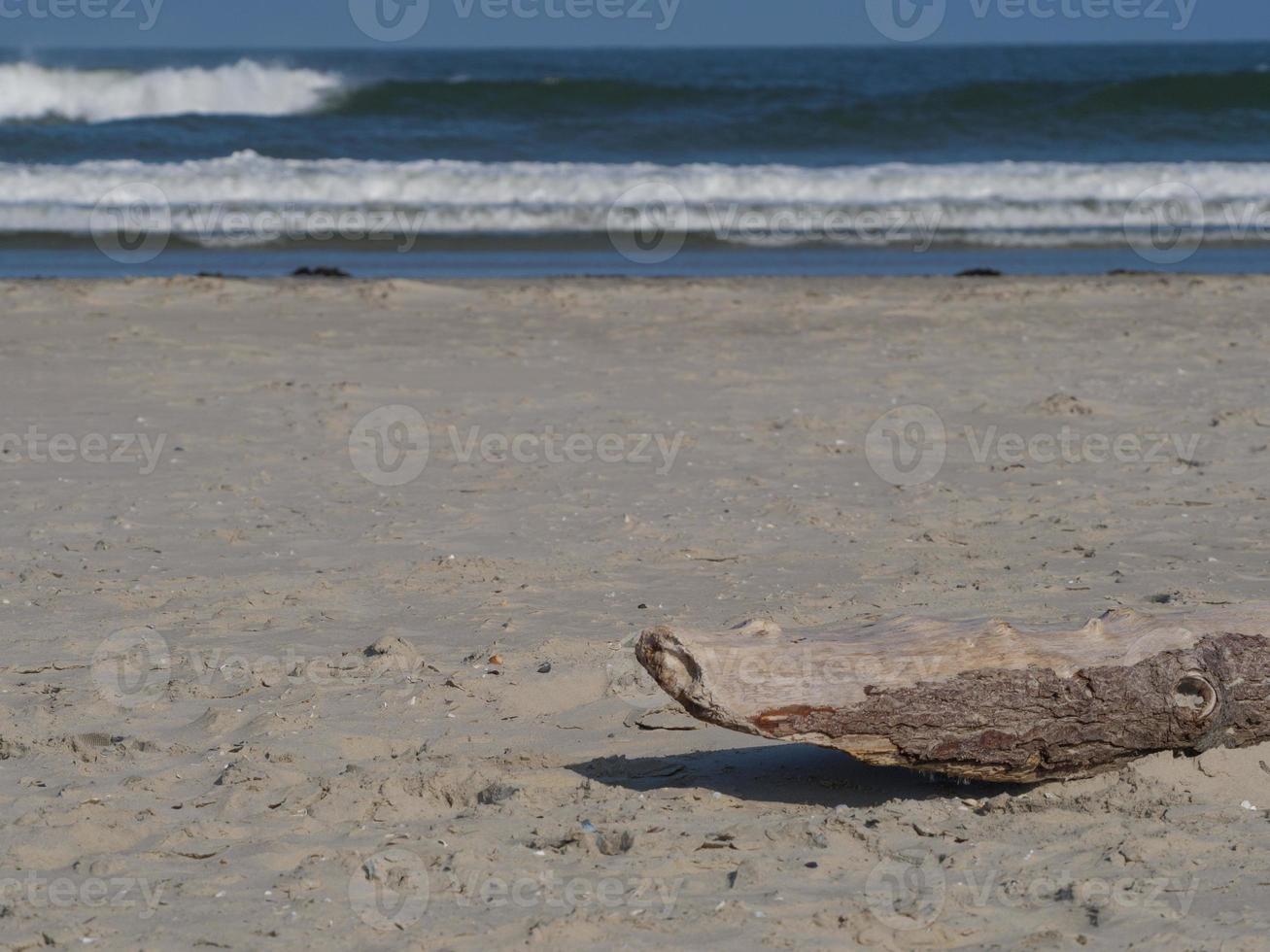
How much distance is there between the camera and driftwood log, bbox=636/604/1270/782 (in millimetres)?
2891

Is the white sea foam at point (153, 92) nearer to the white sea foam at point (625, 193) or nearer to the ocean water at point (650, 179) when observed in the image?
the ocean water at point (650, 179)

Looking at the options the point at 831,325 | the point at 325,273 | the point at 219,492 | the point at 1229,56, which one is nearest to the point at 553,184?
the point at 325,273

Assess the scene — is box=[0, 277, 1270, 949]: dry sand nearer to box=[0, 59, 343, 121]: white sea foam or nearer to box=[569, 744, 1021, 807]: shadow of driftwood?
box=[569, 744, 1021, 807]: shadow of driftwood

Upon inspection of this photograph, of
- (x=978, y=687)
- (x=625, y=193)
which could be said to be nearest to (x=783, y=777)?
(x=978, y=687)

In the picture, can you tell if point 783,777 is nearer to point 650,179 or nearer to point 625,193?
point 625,193

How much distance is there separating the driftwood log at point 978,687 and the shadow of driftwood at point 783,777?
6.1 inches

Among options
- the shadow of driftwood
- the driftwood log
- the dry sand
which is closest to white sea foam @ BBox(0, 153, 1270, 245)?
the dry sand

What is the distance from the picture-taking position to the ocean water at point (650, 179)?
496 inches

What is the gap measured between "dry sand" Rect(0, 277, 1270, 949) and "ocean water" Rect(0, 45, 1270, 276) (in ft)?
13.0

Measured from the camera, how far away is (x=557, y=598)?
4320 mm

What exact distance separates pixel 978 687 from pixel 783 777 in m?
0.53

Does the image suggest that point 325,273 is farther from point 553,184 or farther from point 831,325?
point 553,184

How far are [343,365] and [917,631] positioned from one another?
4997 millimetres

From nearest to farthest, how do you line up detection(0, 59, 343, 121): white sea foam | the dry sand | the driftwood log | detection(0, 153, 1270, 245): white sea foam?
the dry sand → the driftwood log → detection(0, 153, 1270, 245): white sea foam → detection(0, 59, 343, 121): white sea foam
